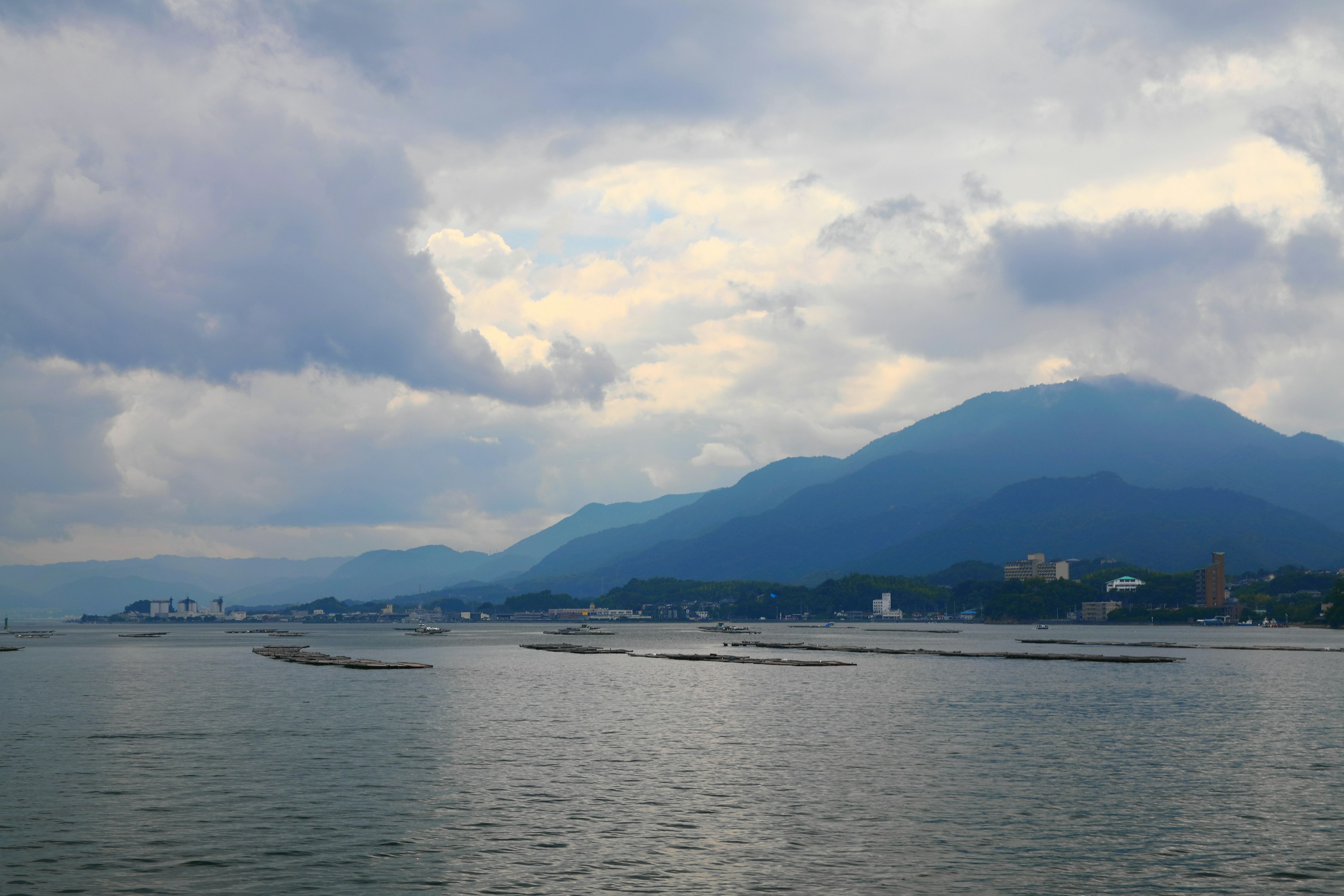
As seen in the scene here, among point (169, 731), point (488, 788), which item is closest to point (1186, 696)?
point (488, 788)

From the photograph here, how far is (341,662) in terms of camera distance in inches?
6639

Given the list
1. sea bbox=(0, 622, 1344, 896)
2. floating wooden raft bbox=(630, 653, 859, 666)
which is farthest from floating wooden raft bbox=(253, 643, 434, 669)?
floating wooden raft bbox=(630, 653, 859, 666)

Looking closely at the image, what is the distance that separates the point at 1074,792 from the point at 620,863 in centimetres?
2657

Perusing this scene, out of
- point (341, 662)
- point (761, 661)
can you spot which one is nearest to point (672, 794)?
point (761, 661)

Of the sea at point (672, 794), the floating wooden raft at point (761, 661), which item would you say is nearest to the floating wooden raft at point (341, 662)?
the sea at point (672, 794)

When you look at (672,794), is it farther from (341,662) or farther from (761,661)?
(341,662)

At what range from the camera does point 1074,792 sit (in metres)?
53.5

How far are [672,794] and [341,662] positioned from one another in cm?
12788

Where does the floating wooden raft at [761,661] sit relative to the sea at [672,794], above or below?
below

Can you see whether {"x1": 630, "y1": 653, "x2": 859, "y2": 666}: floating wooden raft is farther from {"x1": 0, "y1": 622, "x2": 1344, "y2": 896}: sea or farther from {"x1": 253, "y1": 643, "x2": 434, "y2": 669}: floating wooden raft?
{"x1": 0, "y1": 622, "x2": 1344, "y2": 896}: sea

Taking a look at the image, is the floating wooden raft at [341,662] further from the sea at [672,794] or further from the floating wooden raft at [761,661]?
the floating wooden raft at [761,661]

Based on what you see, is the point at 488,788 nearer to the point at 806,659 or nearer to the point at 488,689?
the point at 488,689

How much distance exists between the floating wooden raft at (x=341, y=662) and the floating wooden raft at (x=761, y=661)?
4721cm

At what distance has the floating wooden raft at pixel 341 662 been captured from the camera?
156000 mm
